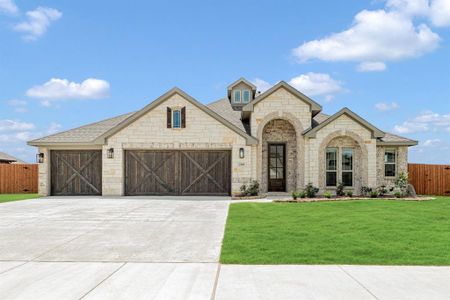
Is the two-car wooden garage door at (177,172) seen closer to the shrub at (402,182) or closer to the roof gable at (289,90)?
the roof gable at (289,90)

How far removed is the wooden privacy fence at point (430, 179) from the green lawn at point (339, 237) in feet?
31.9

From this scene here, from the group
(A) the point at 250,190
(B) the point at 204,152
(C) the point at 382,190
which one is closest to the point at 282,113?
(A) the point at 250,190

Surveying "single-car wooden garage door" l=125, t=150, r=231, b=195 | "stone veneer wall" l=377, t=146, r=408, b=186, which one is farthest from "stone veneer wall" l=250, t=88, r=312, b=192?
"stone veneer wall" l=377, t=146, r=408, b=186

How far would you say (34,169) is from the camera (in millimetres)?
23172

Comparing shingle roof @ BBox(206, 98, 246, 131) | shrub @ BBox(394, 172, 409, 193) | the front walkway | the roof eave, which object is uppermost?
shingle roof @ BBox(206, 98, 246, 131)

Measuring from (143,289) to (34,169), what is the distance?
21.7 meters

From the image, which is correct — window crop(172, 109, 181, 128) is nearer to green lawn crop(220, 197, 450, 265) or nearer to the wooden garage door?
the wooden garage door

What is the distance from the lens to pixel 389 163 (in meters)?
19.8

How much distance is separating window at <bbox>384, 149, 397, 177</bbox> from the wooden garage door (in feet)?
53.6

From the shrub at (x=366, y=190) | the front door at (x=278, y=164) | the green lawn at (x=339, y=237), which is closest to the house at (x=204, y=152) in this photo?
the shrub at (x=366, y=190)

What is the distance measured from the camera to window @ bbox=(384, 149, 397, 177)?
19.8m

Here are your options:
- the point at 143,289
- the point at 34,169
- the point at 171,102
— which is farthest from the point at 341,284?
the point at 34,169

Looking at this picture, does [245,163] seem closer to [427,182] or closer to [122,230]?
[122,230]

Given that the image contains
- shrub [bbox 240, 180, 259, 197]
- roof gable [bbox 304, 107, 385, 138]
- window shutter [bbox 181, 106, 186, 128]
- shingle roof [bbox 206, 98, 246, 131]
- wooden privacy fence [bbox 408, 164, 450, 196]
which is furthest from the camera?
wooden privacy fence [bbox 408, 164, 450, 196]
